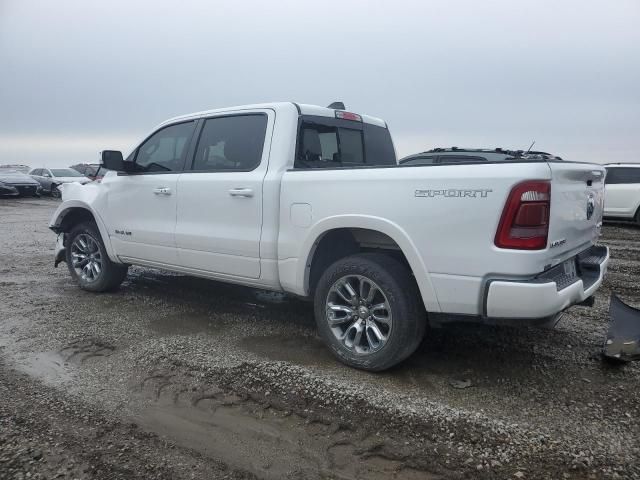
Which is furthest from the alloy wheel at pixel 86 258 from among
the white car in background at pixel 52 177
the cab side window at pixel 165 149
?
the white car in background at pixel 52 177

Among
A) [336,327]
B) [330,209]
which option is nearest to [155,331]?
[336,327]

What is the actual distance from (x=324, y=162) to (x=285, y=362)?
178cm

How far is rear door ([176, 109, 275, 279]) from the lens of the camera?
427 cm

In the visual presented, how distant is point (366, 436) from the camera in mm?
2900

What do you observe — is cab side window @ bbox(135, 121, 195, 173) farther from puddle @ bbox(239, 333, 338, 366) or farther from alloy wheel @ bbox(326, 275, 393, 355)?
alloy wheel @ bbox(326, 275, 393, 355)

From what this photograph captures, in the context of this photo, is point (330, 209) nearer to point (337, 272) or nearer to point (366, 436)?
point (337, 272)

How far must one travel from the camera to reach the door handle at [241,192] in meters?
4.23

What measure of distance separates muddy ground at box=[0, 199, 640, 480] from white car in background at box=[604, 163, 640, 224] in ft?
32.4

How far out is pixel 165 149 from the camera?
17.1 feet

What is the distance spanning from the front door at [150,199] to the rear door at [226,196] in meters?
0.17

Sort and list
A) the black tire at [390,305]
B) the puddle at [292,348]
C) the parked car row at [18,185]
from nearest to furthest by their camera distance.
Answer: the black tire at [390,305] < the puddle at [292,348] < the parked car row at [18,185]

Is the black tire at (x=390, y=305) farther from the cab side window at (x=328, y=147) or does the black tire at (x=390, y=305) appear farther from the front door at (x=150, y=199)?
the front door at (x=150, y=199)

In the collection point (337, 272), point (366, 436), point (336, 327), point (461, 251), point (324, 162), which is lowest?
point (366, 436)

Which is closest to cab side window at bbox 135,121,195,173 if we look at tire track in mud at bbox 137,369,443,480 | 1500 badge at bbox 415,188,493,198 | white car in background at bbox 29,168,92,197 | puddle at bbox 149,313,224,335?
puddle at bbox 149,313,224,335
